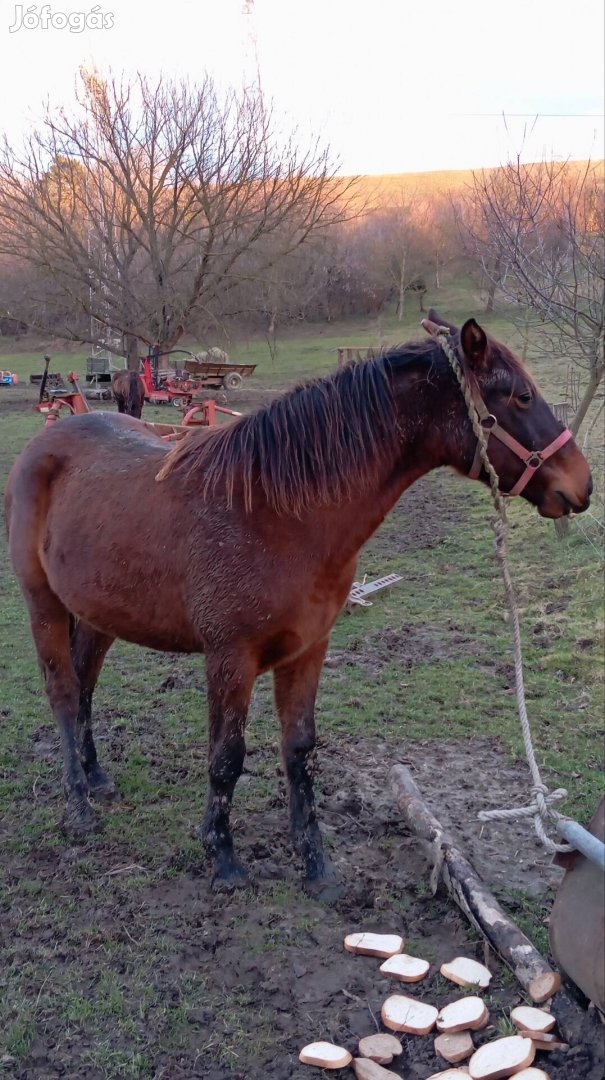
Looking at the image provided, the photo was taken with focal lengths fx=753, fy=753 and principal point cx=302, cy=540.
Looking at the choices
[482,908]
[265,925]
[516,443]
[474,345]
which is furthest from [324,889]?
[474,345]

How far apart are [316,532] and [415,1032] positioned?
1659 mm

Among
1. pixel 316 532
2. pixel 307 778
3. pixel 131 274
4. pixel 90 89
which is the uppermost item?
pixel 90 89

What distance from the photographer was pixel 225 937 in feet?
9.09

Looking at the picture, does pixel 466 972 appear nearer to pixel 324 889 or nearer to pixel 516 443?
pixel 324 889

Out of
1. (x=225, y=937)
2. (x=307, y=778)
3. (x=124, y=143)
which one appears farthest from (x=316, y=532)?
(x=124, y=143)

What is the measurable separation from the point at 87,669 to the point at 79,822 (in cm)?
83

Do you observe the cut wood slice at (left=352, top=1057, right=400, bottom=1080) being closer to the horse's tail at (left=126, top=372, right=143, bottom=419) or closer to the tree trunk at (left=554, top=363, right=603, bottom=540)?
the tree trunk at (left=554, top=363, right=603, bottom=540)

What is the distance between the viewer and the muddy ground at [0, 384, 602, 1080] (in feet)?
7.50

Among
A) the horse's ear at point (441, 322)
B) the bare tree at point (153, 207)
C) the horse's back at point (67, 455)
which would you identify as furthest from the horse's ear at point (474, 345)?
the bare tree at point (153, 207)

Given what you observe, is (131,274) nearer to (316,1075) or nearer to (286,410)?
(286,410)

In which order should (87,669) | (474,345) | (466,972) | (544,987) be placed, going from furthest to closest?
1. (87,669)
2. (474,345)
3. (466,972)
4. (544,987)

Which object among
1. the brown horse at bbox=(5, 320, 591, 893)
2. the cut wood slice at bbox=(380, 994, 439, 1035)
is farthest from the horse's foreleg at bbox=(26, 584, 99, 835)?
the cut wood slice at bbox=(380, 994, 439, 1035)

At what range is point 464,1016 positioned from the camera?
7.55ft

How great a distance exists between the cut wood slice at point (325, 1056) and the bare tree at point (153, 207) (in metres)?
18.0
